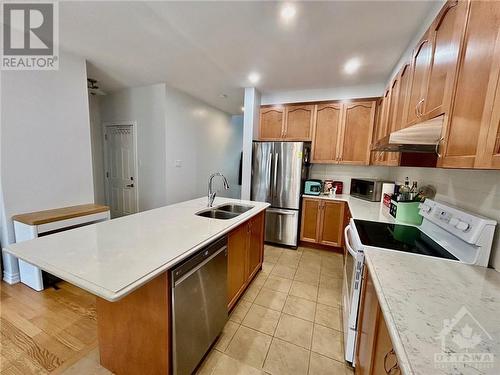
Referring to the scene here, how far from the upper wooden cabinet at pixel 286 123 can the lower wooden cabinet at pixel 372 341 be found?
2.71 metres

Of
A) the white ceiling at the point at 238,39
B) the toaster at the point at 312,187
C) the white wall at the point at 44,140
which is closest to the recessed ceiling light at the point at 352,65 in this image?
the white ceiling at the point at 238,39

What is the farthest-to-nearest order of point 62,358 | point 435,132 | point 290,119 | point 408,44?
1. point 290,119
2. point 408,44
3. point 62,358
4. point 435,132

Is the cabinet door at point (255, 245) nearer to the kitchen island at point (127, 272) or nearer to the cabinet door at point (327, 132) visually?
the kitchen island at point (127, 272)

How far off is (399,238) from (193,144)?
376 cm

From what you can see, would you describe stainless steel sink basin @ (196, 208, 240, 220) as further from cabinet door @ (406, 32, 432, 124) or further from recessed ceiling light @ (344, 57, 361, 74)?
recessed ceiling light @ (344, 57, 361, 74)

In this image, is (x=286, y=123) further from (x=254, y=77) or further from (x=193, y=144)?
(x=193, y=144)

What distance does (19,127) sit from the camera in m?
2.18

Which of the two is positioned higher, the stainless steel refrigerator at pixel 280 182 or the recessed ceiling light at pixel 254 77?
the recessed ceiling light at pixel 254 77

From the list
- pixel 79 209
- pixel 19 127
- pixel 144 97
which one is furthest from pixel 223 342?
pixel 144 97

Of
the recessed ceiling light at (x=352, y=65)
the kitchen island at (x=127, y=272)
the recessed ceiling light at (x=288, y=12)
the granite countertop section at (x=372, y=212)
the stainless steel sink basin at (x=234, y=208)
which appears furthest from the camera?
the recessed ceiling light at (x=352, y=65)

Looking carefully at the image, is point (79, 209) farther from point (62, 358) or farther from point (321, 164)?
point (321, 164)

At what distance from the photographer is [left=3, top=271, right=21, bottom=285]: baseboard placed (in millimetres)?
2264

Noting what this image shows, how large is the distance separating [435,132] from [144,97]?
400cm

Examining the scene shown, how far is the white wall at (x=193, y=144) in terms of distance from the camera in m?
3.66
